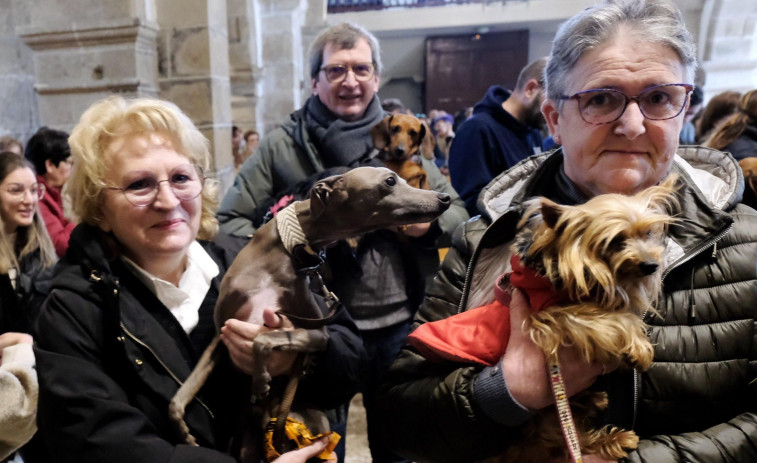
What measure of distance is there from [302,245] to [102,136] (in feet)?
1.79

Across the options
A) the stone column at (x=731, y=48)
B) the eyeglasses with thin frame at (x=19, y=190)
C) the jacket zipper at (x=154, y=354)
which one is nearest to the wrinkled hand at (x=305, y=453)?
the jacket zipper at (x=154, y=354)

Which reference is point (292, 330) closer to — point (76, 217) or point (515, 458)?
point (515, 458)

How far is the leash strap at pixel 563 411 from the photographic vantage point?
0.95 metres

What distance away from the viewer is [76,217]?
1278 millimetres

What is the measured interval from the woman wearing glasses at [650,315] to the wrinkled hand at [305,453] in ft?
0.61

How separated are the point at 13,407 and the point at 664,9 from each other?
1.83 m

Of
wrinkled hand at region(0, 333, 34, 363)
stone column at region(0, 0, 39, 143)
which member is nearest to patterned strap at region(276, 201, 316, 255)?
wrinkled hand at region(0, 333, 34, 363)

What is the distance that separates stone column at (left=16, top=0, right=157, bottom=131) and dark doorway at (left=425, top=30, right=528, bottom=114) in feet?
32.1

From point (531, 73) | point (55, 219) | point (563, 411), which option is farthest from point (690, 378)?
point (55, 219)

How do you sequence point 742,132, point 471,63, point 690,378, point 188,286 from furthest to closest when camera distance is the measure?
point 471,63 → point 742,132 → point 188,286 → point 690,378

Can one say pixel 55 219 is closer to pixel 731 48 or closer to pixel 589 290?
pixel 589 290

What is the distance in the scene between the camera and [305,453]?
108 cm

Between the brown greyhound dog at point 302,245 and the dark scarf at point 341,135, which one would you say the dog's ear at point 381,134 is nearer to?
Result: the dark scarf at point 341,135

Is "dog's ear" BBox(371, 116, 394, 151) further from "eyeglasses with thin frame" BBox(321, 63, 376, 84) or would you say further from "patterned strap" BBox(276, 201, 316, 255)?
"patterned strap" BBox(276, 201, 316, 255)
